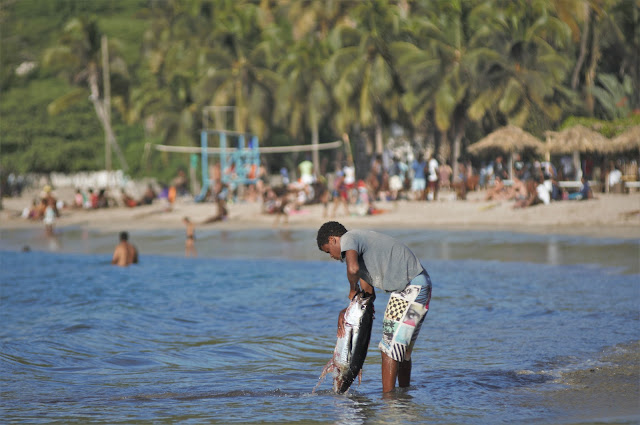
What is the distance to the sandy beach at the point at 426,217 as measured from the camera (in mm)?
22094

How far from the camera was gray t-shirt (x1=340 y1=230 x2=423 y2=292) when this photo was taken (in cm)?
623

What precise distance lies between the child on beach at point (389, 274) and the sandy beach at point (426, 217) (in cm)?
1398

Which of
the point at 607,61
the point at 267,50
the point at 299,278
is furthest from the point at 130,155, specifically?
the point at 299,278

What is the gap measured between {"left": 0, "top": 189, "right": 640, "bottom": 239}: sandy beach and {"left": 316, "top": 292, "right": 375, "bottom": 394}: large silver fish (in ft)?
45.7

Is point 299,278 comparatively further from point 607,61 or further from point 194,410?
point 607,61

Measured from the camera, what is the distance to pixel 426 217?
2575 centimetres

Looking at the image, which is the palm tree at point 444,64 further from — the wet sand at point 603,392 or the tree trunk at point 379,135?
the wet sand at point 603,392

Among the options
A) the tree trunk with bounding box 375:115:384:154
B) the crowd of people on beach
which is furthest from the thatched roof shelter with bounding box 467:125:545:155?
the tree trunk with bounding box 375:115:384:154

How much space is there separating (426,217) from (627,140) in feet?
24.9

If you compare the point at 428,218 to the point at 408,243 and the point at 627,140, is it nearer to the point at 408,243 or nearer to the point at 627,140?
the point at 408,243

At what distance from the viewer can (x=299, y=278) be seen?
51.3 feet

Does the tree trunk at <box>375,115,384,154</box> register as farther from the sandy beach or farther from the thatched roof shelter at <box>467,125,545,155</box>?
the thatched roof shelter at <box>467,125,545,155</box>

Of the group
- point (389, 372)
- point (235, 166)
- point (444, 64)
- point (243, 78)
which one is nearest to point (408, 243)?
point (389, 372)

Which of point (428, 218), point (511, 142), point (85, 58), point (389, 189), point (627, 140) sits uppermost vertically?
point (85, 58)
